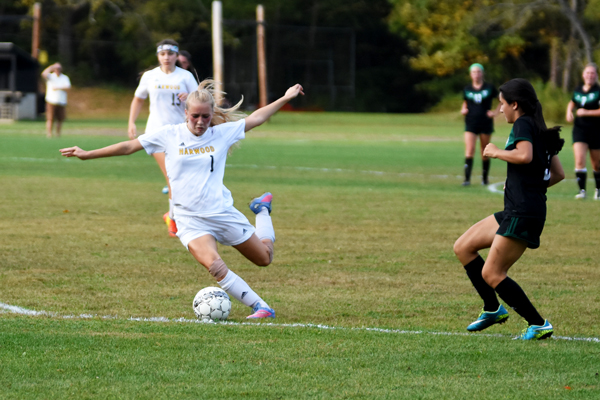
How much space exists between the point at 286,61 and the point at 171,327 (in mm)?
55256

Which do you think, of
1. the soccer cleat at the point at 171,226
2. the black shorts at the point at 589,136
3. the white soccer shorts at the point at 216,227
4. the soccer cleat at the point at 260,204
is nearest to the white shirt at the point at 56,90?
the black shorts at the point at 589,136

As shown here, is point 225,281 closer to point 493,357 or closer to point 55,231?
point 493,357

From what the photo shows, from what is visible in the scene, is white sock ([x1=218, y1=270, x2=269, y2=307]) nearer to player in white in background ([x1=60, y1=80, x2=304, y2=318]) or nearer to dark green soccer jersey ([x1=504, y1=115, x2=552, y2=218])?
player in white in background ([x1=60, y1=80, x2=304, y2=318])

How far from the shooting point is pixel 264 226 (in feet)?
22.6

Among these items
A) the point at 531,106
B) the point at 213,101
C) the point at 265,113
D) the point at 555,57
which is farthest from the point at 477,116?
the point at 555,57

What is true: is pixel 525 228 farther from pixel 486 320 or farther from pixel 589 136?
A: pixel 589 136

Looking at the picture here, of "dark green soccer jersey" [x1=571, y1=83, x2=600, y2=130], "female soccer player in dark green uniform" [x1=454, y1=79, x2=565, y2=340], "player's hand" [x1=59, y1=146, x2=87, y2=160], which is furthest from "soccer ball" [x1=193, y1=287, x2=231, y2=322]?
"dark green soccer jersey" [x1=571, y1=83, x2=600, y2=130]

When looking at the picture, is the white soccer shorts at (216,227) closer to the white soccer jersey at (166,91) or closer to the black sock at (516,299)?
the black sock at (516,299)

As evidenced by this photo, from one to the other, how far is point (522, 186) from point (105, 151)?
9.02 feet

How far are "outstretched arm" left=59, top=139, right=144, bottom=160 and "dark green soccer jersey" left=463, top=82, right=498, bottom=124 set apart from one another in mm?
10423

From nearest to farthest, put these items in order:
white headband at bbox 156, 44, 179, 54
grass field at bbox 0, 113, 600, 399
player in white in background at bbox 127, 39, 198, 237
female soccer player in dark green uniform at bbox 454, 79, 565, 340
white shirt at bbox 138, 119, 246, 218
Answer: grass field at bbox 0, 113, 600, 399 < female soccer player in dark green uniform at bbox 454, 79, 565, 340 < white shirt at bbox 138, 119, 246, 218 < white headband at bbox 156, 44, 179, 54 < player in white in background at bbox 127, 39, 198, 237

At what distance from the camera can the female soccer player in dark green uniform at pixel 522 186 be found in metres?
5.25

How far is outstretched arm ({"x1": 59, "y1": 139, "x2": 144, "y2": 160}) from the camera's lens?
611 cm

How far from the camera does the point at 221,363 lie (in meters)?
4.81
